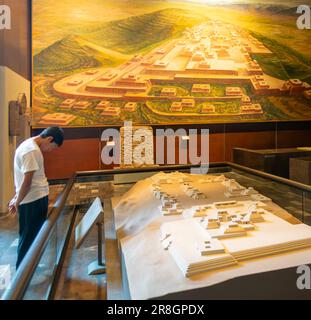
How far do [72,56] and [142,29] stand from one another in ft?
6.62

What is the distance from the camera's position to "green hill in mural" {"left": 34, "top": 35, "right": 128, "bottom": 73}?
7.49 metres

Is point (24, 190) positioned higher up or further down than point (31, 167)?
further down

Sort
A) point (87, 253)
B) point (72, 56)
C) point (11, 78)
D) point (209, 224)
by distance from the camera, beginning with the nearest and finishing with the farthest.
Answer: point (209, 224) → point (87, 253) → point (11, 78) → point (72, 56)

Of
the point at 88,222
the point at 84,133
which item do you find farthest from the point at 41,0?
the point at 88,222

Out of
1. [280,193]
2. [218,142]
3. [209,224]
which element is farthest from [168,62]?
[209,224]

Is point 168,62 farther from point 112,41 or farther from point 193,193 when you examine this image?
point 193,193

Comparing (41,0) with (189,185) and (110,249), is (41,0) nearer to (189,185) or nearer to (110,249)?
(189,185)

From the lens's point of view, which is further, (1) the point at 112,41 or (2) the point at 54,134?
(1) the point at 112,41

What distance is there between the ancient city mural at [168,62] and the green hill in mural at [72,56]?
0.02 metres

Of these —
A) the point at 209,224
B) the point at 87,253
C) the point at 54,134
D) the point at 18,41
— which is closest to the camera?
the point at 209,224

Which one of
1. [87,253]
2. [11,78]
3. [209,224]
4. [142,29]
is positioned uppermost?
[142,29]

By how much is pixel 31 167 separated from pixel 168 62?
641cm

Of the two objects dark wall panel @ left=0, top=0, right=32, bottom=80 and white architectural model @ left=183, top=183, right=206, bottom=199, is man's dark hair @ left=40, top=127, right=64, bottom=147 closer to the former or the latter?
white architectural model @ left=183, top=183, right=206, bottom=199

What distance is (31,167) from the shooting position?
280 centimetres
